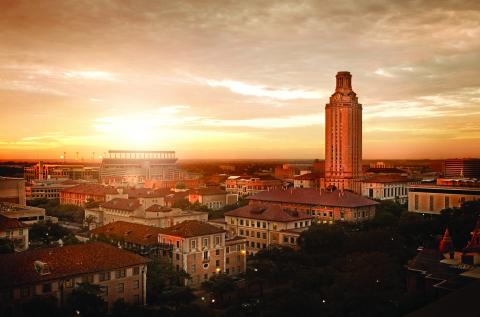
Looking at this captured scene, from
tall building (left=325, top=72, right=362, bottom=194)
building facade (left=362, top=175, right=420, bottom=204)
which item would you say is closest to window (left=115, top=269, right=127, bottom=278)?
building facade (left=362, top=175, right=420, bottom=204)

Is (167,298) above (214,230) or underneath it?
underneath

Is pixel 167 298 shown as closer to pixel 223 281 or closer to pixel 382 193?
pixel 223 281

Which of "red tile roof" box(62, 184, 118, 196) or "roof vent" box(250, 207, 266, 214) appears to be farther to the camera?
"red tile roof" box(62, 184, 118, 196)

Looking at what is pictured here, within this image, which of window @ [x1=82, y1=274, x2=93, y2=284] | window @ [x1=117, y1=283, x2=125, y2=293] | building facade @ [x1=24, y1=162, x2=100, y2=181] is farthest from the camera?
building facade @ [x1=24, y1=162, x2=100, y2=181]

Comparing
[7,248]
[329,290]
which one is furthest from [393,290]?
[7,248]

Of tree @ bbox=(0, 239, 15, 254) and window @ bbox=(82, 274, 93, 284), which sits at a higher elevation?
tree @ bbox=(0, 239, 15, 254)

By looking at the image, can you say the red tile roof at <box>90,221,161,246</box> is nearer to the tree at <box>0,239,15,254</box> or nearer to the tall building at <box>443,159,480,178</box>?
the tree at <box>0,239,15,254</box>

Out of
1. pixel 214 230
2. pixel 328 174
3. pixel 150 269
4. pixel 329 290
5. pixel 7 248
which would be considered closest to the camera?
pixel 329 290

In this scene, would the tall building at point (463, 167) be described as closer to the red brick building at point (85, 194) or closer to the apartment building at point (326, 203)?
the apartment building at point (326, 203)
